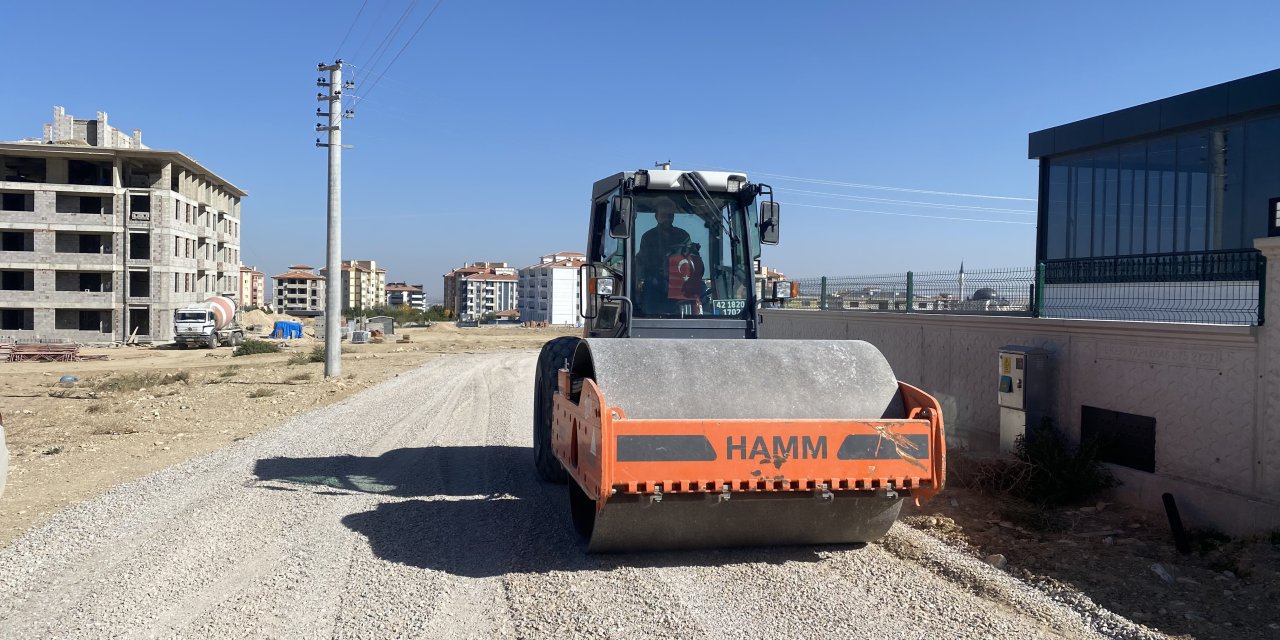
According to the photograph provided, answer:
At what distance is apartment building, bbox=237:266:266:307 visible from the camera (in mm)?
151250

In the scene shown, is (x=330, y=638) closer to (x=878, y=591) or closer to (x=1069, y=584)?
(x=878, y=591)

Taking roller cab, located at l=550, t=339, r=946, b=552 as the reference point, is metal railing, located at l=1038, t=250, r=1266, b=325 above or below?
above

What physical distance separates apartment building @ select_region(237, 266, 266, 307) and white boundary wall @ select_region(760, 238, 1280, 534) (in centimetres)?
14520

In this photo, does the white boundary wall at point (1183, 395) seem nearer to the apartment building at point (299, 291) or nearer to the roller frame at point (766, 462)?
the roller frame at point (766, 462)

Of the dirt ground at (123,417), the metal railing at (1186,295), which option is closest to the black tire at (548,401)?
the dirt ground at (123,417)

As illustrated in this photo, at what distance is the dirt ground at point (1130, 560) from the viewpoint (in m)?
5.25

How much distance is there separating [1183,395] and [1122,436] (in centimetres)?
78

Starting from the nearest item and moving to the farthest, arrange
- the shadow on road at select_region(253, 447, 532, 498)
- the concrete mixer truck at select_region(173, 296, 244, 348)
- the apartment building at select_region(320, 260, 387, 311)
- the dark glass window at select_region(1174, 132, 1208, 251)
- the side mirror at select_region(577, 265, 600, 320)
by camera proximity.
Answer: the side mirror at select_region(577, 265, 600, 320) < the shadow on road at select_region(253, 447, 532, 498) < the dark glass window at select_region(1174, 132, 1208, 251) < the concrete mixer truck at select_region(173, 296, 244, 348) < the apartment building at select_region(320, 260, 387, 311)

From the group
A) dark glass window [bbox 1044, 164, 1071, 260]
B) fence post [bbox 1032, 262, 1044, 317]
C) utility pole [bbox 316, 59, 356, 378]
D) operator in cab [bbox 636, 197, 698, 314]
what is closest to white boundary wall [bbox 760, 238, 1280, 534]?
fence post [bbox 1032, 262, 1044, 317]

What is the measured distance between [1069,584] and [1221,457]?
6.76ft

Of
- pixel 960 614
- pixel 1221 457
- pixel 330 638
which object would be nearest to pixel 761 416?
pixel 960 614

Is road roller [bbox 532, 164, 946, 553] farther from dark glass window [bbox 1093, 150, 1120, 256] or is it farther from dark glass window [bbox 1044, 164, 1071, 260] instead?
dark glass window [bbox 1044, 164, 1071, 260]

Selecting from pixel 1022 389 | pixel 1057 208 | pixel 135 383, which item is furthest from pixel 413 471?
pixel 135 383

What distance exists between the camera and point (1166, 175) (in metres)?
16.5
